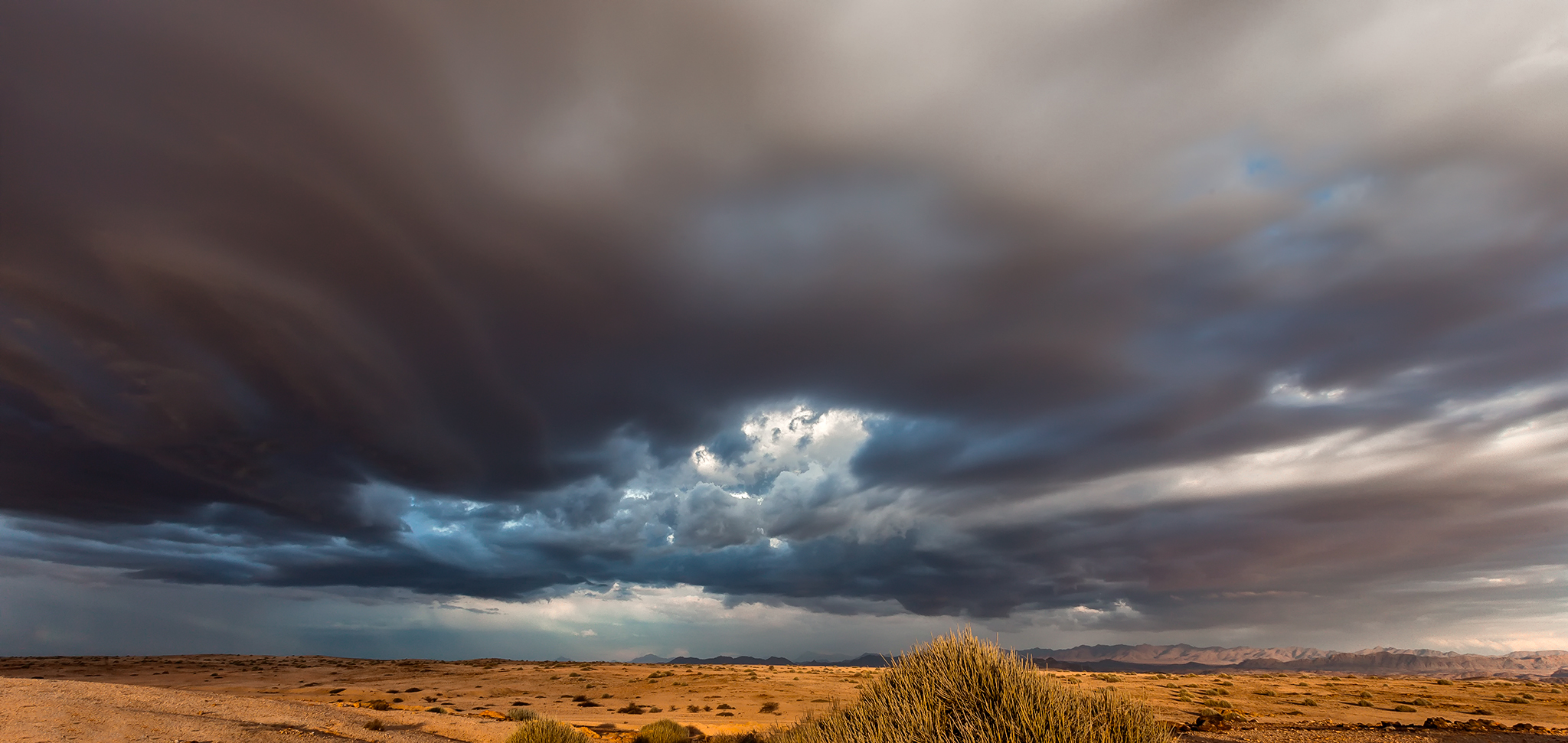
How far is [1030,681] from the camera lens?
33.9 ft

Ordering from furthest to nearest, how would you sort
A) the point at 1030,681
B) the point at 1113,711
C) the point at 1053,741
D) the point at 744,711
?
the point at 744,711 → the point at 1030,681 → the point at 1113,711 → the point at 1053,741

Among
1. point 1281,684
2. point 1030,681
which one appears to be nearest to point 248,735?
point 1030,681

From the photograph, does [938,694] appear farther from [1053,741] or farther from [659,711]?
[659,711]

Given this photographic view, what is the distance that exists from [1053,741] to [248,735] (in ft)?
58.2

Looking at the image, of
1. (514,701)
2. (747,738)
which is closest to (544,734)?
(747,738)

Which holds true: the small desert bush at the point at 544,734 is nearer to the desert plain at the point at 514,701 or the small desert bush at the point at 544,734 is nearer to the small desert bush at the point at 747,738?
the desert plain at the point at 514,701

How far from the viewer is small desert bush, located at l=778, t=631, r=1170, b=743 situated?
9.13 meters

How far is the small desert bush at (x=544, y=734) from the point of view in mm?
18984

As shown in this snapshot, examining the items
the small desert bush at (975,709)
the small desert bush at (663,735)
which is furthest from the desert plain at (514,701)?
the small desert bush at (663,735)

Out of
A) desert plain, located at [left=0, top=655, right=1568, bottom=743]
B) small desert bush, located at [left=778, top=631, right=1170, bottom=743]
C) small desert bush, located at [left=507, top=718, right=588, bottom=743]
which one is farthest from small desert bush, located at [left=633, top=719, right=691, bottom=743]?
small desert bush, located at [left=778, top=631, right=1170, bottom=743]

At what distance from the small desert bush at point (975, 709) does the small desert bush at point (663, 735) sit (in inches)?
526

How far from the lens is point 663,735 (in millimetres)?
23688

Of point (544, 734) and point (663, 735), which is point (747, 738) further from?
point (544, 734)

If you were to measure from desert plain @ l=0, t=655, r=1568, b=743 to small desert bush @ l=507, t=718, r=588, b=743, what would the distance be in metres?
2.27
